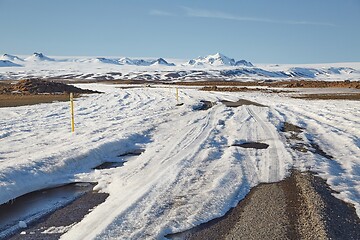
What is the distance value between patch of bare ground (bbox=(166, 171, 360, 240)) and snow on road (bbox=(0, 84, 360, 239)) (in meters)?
0.26

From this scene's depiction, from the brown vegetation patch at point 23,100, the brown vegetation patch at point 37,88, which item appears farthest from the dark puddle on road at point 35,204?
the brown vegetation patch at point 37,88

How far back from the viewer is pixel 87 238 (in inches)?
210

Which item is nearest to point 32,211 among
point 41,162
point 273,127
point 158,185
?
point 158,185

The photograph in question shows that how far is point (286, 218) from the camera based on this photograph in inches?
243

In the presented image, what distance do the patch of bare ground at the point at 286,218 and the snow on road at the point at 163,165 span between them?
10.4 inches

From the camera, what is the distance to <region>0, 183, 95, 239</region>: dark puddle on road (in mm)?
6271

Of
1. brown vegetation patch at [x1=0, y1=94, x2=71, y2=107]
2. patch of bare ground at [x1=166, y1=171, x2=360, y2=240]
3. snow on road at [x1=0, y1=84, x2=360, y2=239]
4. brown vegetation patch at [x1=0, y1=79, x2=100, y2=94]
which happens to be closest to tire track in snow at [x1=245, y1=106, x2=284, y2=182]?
snow on road at [x1=0, y1=84, x2=360, y2=239]

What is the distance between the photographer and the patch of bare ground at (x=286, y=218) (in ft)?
18.3

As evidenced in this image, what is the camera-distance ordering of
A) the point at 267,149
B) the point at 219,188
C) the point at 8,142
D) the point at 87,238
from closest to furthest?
1. the point at 87,238
2. the point at 219,188
3. the point at 267,149
4. the point at 8,142

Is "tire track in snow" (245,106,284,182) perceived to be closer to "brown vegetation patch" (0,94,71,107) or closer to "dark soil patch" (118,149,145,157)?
"dark soil patch" (118,149,145,157)

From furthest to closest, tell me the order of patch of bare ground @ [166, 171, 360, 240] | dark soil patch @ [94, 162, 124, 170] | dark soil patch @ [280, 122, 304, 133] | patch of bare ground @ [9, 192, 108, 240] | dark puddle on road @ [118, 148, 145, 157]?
dark soil patch @ [280, 122, 304, 133] < dark puddle on road @ [118, 148, 145, 157] < dark soil patch @ [94, 162, 124, 170] < patch of bare ground @ [9, 192, 108, 240] < patch of bare ground @ [166, 171, 360, 240]

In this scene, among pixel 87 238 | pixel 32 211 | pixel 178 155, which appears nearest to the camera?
pixel 87 238

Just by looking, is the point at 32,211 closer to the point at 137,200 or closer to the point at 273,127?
the point at 137,200

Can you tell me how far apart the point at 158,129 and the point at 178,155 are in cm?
533
